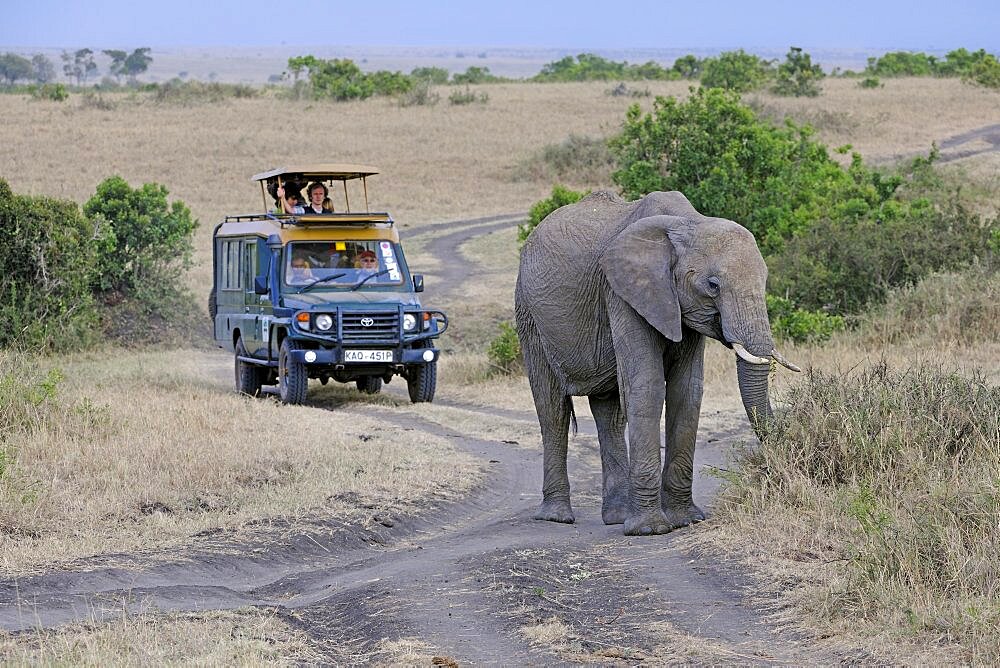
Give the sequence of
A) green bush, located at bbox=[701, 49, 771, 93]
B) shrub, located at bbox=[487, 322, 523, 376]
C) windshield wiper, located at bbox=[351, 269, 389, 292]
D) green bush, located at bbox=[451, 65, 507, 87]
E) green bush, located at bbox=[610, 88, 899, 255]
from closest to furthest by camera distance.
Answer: windshield wiper, located at bbox=[351, 269, 389, 292] → shrub, located at bbox=[487, 322, 523, 376] → green bush, located at bbox=[610, 88, 899, 255] → green bush, located at bbox=[701, 49, 771, 93] → green bush, located at bbox=[451, 65, 507, 87]

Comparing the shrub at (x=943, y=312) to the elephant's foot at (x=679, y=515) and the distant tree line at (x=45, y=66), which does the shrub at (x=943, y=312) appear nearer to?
the elephant's foot at (x=679, y=515)

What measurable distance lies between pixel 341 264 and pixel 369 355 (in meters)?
1.46

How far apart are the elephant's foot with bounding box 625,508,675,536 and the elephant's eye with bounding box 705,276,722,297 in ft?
4.79

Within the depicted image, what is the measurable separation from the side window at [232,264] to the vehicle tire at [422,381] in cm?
283

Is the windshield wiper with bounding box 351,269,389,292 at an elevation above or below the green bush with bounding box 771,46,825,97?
below

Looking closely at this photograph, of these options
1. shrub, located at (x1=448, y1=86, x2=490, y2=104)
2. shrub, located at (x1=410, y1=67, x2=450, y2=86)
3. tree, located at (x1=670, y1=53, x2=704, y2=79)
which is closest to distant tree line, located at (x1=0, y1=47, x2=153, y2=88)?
shrub, located at (x1=410, y1=67, x2=450, y2=86)

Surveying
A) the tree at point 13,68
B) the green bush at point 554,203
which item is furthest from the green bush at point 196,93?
the tree at point 13,68

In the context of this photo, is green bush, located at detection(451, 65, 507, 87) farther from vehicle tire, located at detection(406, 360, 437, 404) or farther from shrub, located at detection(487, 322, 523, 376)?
vehicle tire, located at detection(406, 360, 437, 404)

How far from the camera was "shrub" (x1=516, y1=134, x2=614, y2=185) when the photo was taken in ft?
134

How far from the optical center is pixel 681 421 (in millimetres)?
9188

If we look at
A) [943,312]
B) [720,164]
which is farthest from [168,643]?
[720,164]

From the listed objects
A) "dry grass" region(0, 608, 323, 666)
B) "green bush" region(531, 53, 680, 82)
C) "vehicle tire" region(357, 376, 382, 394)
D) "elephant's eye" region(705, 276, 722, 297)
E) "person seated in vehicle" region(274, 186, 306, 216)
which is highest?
"green bush" region(531, 53, 680, 82)

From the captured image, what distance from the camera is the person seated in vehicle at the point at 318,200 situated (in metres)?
17.9

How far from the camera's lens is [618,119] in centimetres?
5247
